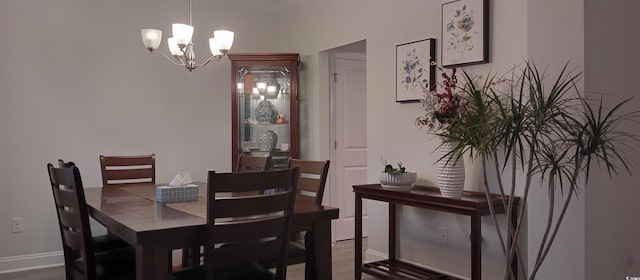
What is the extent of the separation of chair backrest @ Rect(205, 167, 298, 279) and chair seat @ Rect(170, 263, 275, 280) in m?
0.10

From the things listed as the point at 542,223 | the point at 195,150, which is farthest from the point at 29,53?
the point at 542,223

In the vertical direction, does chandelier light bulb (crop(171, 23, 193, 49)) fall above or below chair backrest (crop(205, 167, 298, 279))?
above

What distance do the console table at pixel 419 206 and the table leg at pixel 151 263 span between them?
1.70m

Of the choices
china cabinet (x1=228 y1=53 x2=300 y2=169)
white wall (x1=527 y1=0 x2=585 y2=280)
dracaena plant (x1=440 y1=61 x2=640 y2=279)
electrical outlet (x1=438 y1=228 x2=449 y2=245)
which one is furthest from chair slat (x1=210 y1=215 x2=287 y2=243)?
china cabinet (x1=228 y1=53 x2=300 y2=169)

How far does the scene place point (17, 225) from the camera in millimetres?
3750

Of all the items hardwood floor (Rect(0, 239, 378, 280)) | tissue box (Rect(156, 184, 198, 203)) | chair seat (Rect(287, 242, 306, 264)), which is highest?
tissue box (Rect(156, 184, 198, 203))

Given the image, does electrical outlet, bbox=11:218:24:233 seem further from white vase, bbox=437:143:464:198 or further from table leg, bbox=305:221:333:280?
white vase, bbox=437:143:464:198

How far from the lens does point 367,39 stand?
399cm

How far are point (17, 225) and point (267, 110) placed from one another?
7.78ft

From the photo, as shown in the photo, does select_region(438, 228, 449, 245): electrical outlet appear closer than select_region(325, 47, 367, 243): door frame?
Yes

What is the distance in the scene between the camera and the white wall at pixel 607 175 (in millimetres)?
2275

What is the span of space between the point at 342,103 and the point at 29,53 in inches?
111

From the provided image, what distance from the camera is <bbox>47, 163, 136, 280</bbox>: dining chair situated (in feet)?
6.97

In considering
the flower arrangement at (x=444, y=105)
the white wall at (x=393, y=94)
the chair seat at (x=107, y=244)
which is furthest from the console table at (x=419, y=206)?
the chair seat at (x=107, y=244)
